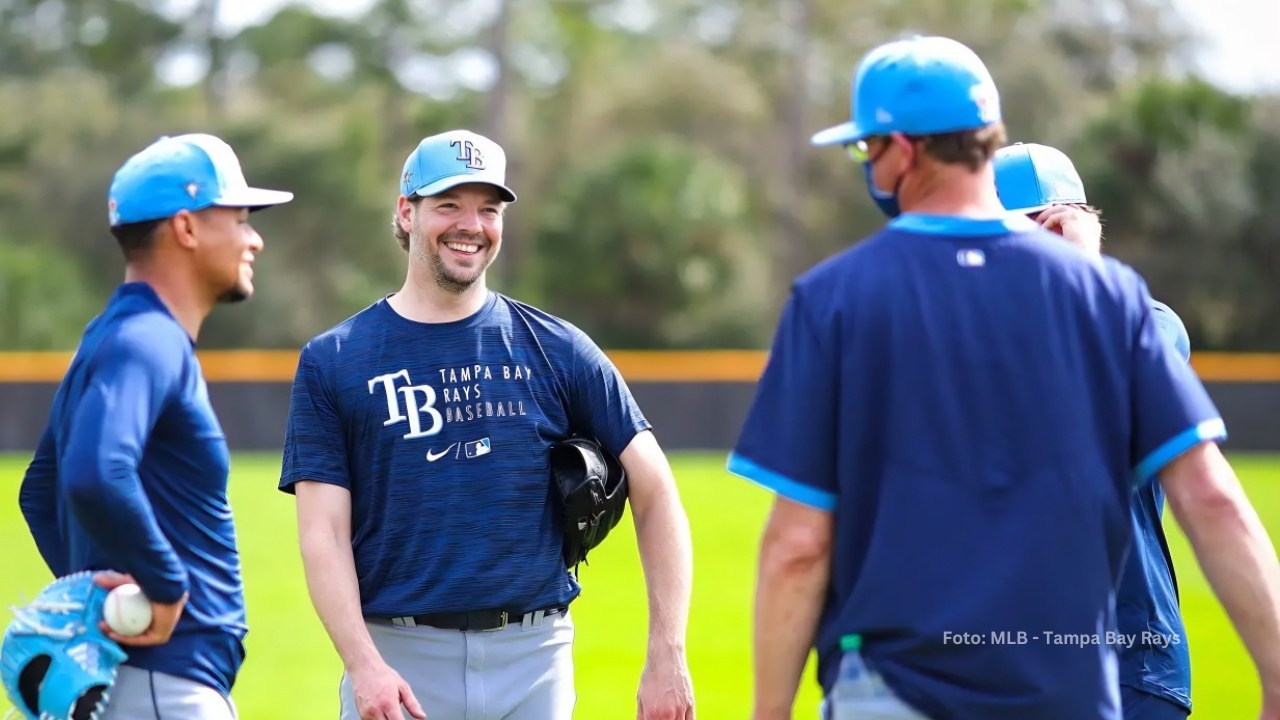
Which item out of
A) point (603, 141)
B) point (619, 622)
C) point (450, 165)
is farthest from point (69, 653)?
point (603, 141)

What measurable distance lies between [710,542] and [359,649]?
1034cm

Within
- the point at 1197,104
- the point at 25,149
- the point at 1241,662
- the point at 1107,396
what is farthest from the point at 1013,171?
the point at 25,149

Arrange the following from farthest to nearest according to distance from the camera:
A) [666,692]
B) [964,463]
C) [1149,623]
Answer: [666,692]
[1149,623]
[964,463]

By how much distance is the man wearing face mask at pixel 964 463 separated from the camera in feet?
9.37

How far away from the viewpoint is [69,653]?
3.35 metres

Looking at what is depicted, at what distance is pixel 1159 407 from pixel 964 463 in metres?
0.40

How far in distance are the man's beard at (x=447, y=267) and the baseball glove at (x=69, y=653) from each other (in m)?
1.26

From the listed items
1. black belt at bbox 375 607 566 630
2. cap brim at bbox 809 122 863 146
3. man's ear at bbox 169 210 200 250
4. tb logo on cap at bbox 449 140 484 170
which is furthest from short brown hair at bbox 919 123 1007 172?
black belt at bbox 375 607 566 630

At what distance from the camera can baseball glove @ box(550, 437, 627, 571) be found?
4105 mm

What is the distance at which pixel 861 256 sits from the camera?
2.94 meters

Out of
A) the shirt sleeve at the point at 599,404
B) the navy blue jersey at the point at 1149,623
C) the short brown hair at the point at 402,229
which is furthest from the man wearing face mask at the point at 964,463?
the short brown hair at the point at 402,229

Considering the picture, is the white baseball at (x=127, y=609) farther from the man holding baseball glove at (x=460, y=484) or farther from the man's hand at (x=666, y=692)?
the man's hand at (x=666, y=692)

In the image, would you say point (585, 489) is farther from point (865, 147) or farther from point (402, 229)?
point (865, 147)

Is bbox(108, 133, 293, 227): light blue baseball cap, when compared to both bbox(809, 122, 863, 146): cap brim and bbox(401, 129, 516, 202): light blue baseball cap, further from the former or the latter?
bbox(809, 122, 863, 146): cap brim
